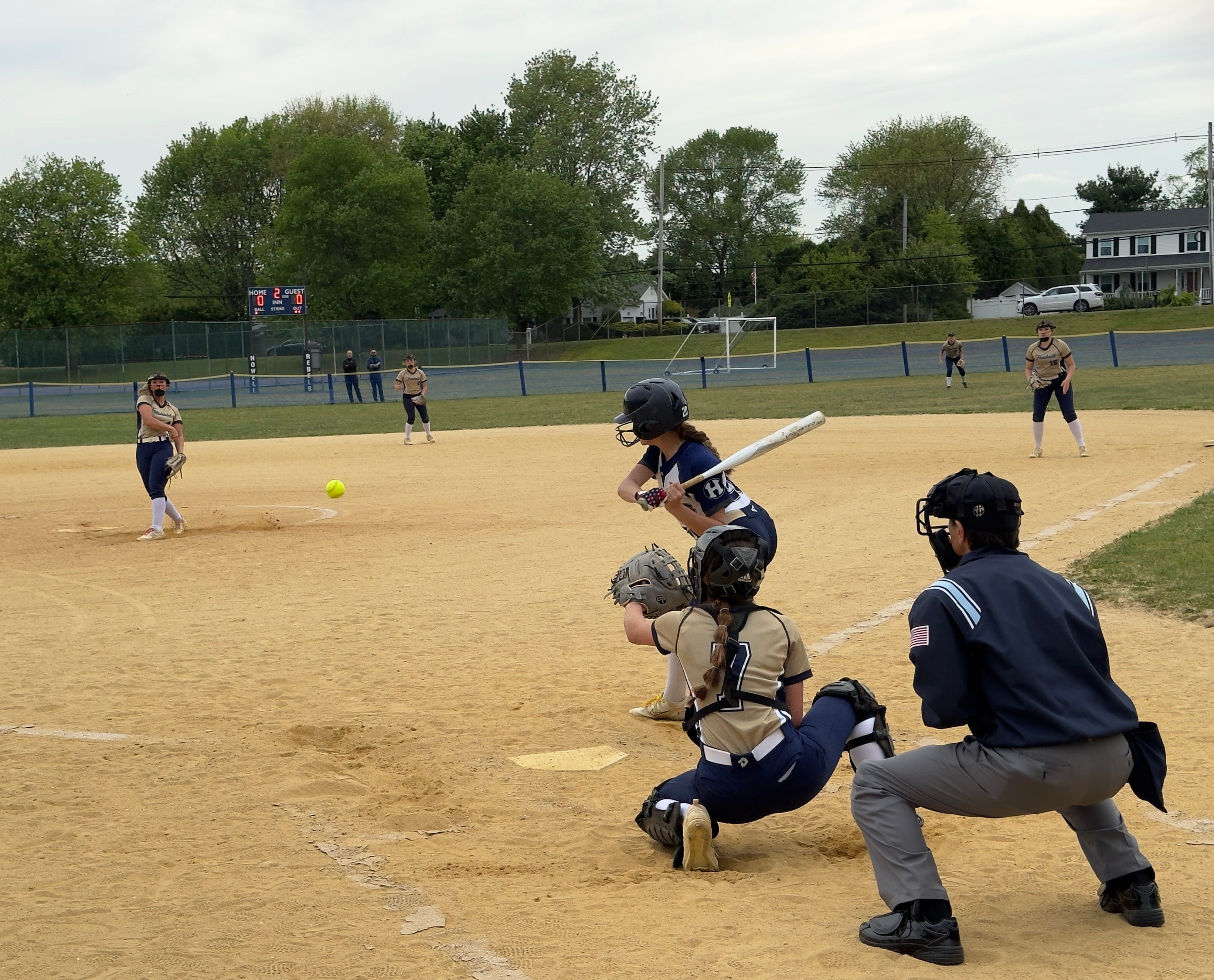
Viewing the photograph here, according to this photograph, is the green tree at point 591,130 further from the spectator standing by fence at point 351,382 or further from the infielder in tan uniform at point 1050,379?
the infielder in tan uniform at point 1050,379

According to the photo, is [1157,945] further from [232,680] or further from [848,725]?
[232,680]

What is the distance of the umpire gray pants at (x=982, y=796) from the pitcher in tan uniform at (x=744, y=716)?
52 centimetres

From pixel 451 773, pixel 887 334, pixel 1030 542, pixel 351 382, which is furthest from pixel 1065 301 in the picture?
pixel 451 773

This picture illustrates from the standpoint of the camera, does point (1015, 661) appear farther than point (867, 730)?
No

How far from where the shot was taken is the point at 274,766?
650 cm

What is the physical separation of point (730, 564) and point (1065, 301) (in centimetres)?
6949

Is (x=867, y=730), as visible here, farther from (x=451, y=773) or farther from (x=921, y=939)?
(x=451, y=773)

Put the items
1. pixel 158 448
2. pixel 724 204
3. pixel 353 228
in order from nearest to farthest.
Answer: pixel 158 448 < pixel 353 228 < pixel 724 204

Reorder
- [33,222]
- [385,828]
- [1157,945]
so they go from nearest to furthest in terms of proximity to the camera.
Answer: [1157,945] → [385,828] → [33,222]

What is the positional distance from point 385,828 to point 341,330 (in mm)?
57780

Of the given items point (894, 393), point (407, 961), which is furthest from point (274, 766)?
point (894, 393)

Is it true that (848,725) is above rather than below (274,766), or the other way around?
above

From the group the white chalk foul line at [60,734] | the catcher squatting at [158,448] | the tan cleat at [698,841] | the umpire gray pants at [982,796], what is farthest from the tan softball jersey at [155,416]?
the umpire gray pants at [982,796]

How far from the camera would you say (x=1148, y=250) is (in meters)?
88.5
